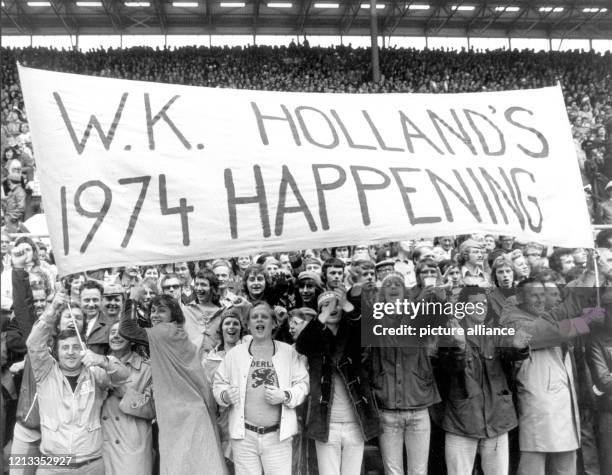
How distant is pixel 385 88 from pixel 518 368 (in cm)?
996

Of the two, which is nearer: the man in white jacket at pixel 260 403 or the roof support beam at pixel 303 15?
the man in white jacket at pixel 260 403

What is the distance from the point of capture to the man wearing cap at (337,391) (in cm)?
336

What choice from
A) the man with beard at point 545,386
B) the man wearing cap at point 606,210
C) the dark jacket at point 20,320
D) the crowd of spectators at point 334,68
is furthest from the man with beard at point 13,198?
the man wearing cap at point 606,210

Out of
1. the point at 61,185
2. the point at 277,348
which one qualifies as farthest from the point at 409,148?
the point at 61,185

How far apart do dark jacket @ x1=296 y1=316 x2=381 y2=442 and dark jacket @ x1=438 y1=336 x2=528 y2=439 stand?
0.45 m

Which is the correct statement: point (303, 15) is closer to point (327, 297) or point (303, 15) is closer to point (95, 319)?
point (95, 319)

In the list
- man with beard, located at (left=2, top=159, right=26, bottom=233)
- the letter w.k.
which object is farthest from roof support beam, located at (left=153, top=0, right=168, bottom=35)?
the letter w.k.

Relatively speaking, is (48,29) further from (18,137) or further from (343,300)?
(343,300)

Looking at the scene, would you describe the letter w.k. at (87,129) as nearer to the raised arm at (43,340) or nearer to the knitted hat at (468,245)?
the raised arm at (43,340)

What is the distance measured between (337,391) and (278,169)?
1.28m

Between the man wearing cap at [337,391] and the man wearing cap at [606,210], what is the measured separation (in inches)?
173

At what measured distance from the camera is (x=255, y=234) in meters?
2.84

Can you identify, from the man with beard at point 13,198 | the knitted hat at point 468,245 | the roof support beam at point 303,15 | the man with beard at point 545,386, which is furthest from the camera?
the roof support beam at point 303,15
